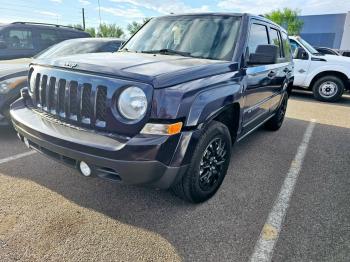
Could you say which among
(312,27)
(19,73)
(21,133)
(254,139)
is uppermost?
(312,27)

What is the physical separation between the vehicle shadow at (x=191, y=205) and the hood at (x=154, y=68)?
4.03ft

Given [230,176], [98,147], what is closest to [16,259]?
[98,147]

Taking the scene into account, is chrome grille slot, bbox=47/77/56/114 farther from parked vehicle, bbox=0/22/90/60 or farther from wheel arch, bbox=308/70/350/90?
wheel arch, bbox=308/70/350/90

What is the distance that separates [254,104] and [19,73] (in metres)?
3.43

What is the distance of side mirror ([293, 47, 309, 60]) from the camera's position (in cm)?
900

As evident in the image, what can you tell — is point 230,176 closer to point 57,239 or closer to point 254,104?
point 254,104

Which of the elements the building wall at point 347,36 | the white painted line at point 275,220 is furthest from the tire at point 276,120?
the building wall at point 347,36

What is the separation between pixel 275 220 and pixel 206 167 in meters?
0.78

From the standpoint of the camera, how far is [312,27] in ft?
190

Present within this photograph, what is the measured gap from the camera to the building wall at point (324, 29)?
175 ft

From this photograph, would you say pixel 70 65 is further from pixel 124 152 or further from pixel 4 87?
pixel 4 87

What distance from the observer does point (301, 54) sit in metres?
9.08

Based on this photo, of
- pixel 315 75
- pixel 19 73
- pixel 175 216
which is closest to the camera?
pixel 175 216

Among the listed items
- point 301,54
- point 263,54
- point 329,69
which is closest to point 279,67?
point 263,54
